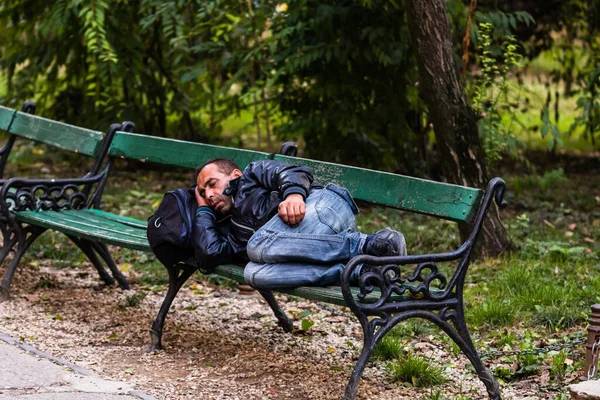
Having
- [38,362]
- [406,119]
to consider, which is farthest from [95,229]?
[406,119]

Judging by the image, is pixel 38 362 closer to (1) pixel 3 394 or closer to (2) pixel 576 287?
(1) pixel 3 394

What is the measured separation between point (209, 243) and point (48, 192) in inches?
78.7

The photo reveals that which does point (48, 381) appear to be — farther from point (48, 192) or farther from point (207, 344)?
point (48, 192)

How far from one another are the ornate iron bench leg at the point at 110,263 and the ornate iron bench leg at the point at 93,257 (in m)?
0.04

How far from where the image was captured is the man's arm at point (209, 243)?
177 inches

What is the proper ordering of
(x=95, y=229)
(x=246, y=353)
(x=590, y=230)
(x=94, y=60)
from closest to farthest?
(x=246, y=353), (x=95, y=229), (x=590, y=230), (x=94, y=60)

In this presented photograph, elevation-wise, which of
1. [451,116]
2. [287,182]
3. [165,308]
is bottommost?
[165,308]

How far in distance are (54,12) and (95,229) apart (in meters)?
4.10

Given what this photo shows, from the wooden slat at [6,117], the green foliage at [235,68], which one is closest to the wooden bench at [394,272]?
the wooden slat at [6,117]

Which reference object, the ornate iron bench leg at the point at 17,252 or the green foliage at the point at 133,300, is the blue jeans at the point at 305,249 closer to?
the green foliage at the point at 133,300

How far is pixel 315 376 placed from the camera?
448 cm

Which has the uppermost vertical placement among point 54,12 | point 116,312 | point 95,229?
point 54,12

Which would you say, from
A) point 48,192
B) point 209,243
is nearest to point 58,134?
point 48,192

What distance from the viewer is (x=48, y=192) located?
20.0 ft
